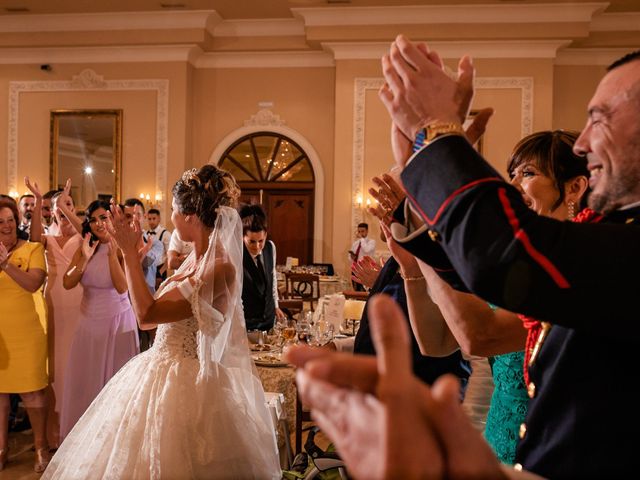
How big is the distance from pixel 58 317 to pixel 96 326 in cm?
52

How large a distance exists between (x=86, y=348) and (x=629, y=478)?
362 cm

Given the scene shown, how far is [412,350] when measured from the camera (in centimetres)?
189

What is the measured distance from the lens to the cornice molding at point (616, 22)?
886 centimetres

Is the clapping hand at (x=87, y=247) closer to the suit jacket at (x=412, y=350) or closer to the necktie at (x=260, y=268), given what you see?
the necktie at (x=260, y=268)

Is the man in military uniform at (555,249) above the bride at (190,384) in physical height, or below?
above

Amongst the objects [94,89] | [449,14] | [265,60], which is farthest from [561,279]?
[94,89]

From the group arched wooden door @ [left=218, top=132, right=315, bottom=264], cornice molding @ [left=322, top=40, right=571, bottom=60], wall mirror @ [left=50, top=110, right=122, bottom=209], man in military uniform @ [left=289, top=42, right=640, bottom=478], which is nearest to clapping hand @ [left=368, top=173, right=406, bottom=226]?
man in military uniform @ [left=289, top=42, right=640, bottom=478]

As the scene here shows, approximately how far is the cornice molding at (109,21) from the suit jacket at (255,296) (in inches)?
253

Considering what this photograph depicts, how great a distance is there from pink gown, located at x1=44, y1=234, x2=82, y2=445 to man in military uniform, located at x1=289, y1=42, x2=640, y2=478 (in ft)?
12.2

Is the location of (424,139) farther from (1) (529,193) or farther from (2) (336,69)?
(2) (336,69)

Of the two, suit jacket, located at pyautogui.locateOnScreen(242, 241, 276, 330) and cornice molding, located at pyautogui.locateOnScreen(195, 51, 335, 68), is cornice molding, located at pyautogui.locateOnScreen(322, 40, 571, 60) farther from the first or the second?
suit jacket, located at pyautogui.locateOnScreen(242, 241, 276, 330)

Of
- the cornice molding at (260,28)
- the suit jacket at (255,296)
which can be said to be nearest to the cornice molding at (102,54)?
the cornice molding at (260,28)

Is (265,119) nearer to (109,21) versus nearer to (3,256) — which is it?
(109,21)

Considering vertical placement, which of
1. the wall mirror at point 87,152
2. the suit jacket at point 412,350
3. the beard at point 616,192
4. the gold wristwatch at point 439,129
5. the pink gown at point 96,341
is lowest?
the pink gown at point 96,341
